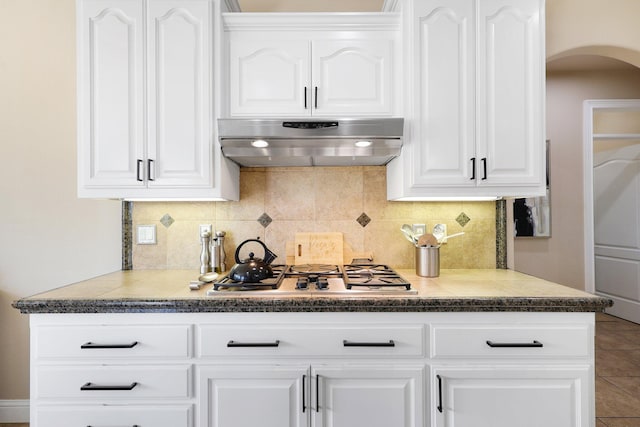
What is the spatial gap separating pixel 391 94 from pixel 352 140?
1.17ft

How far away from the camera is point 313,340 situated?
1452 mm

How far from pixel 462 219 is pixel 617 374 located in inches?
85.5

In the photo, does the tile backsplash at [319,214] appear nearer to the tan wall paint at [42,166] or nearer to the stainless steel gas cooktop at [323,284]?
the stainless steel gas cooktop at [323,284]

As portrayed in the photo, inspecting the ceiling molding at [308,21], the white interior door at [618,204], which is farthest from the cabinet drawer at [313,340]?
the white interior door at [618,204]

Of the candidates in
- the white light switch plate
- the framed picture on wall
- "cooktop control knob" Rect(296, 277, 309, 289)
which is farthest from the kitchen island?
the framed picture on wall

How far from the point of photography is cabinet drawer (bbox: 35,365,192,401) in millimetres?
1430

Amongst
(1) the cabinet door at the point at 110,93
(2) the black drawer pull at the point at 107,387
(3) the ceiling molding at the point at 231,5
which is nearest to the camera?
(2) the black drawer pull at the point at 107,387

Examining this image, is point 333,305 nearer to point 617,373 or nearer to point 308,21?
point 308,21

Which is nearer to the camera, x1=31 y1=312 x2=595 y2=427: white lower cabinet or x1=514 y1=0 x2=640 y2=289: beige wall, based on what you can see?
x1=31 y1=312 x2=595 y2=427: white lower cabinet

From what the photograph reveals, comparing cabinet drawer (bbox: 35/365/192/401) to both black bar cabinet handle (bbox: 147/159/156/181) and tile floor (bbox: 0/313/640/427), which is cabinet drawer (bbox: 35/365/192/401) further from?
tile floor (bbox: 0/313/640/427)

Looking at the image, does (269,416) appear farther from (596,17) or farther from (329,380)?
(596,17)

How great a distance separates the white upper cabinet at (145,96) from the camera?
1756mm

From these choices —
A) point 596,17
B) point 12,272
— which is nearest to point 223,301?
point 12,272

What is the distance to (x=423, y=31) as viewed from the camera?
176 centimetres
